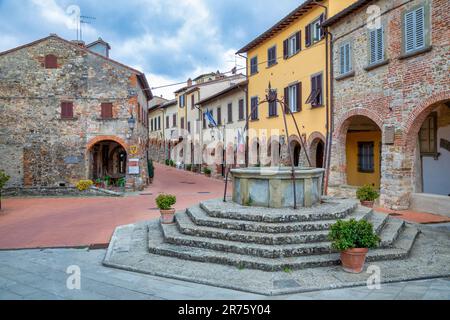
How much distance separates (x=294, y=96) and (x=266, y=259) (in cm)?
1321

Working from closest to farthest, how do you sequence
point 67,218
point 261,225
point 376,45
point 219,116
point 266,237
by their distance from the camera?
1. point 266,237
2. point 261,225
3. point 67,218
4. point 376,45
5. point 219,116

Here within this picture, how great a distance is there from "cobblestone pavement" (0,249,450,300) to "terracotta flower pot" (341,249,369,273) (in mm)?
590

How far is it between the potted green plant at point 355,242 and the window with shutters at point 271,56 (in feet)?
51.3

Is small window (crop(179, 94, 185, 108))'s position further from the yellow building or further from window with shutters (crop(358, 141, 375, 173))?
window with shutters (crop(358, 141, 375, 173))

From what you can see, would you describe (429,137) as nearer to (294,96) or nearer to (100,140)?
(294,96)

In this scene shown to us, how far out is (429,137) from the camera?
13031mm

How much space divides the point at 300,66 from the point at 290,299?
47.3 ft

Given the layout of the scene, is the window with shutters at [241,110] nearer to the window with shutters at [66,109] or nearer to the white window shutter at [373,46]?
the window with shutters at [66,109]

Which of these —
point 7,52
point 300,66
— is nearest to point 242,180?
point 300,66

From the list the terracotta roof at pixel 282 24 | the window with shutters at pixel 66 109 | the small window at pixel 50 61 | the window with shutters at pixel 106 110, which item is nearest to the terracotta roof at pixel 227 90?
the terracotta roof at pixel 282 24

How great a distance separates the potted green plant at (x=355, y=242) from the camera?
6.11 metres

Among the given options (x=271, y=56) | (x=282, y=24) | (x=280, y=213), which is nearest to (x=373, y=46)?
(x=282, y=24)

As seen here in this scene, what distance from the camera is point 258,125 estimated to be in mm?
22750

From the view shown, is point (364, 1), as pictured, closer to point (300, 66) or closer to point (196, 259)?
point (300, 66)
